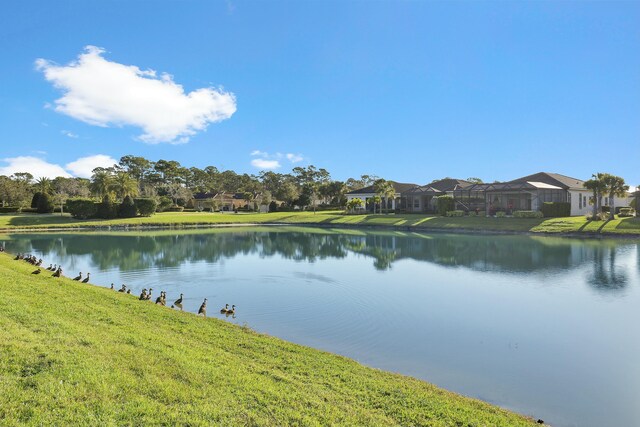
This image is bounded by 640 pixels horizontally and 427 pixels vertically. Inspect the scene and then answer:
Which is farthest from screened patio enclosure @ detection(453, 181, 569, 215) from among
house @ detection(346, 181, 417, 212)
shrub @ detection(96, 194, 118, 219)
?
shrub @ detection(96, 194, 118, 219)

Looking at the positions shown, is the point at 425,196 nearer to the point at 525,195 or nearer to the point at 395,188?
the point at 395,188

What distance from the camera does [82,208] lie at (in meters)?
60.2

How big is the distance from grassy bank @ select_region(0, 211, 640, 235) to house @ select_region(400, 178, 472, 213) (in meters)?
8.45

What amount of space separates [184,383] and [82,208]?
63.0 metres

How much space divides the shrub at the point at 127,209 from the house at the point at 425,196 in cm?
4222

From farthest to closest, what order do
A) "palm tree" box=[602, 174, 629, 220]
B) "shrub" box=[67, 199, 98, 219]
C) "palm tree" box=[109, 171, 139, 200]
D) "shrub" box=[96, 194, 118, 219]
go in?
"palm tree" box=[109, 171, 139, 200]
"shrub" box=[96, 194, 118, 219]
"shrub" box=[67, 199, 98, 219]
"palm tree" box=[602, 174, 629, 220]

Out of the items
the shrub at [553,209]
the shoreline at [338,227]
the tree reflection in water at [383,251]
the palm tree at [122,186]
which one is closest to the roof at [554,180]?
the shrub at [553,209]

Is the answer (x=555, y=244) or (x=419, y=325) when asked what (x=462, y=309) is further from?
(x=555, y=244)

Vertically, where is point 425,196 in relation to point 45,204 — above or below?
above

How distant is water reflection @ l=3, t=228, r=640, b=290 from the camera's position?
2372 cm

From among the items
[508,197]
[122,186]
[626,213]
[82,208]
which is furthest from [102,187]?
[626,213]

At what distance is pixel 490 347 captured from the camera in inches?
407

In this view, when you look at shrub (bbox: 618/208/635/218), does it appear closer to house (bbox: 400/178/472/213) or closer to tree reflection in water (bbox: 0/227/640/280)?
tree reflection in water (bbox: 0/227/640/280)

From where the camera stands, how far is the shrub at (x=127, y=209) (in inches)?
2472
